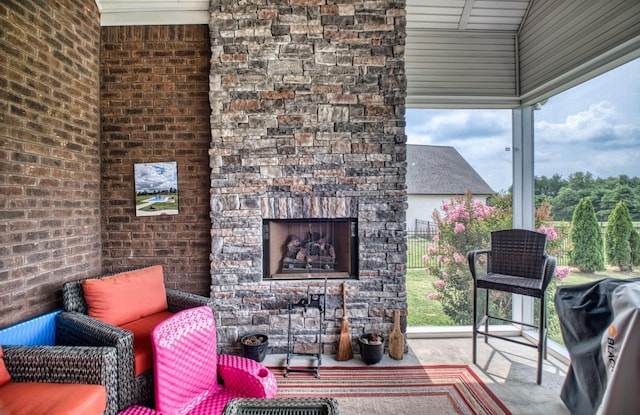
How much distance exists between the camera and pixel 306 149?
276 centimetres

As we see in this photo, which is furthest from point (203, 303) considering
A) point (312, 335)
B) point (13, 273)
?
point (13, 273)

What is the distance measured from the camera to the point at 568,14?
2.57 meters

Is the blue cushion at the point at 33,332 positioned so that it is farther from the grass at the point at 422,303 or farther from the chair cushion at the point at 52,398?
Result: the grass at the point at 422,303

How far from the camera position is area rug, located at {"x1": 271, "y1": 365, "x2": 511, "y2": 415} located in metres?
2.04

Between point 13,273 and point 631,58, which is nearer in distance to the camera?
point 13,273

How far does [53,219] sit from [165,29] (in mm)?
1908

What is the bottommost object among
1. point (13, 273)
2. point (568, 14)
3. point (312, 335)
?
point (312, 335)

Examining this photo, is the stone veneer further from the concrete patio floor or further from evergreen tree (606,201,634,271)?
evergreen tree (606,201,634,271)

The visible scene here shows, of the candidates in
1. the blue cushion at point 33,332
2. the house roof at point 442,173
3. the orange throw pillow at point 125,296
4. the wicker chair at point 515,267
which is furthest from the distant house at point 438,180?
the blue cushion at point 33,332

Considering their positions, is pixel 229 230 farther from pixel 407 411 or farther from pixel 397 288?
pixel 407 411

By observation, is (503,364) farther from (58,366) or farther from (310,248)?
(58,366)

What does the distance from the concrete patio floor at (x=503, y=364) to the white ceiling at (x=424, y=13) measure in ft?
10.2

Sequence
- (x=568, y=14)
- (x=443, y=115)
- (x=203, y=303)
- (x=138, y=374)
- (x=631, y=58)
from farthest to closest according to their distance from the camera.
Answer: (x=443, y=115), (x=568, y=14), (x=203, y=303), (x=631, y=58), (x=138, y=374)

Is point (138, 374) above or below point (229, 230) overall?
below
